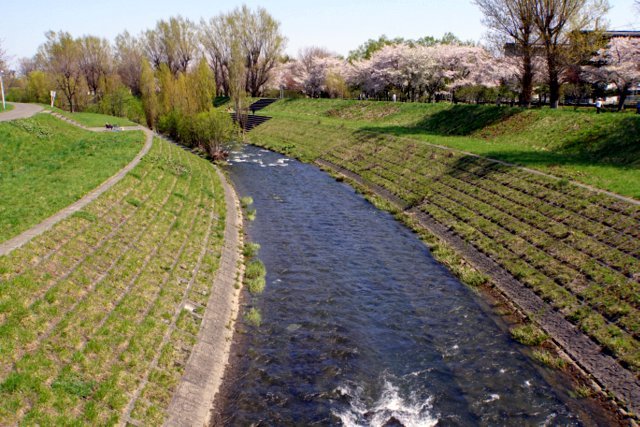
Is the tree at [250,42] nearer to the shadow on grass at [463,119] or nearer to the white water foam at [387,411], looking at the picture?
the shadow on grass at [463,119]

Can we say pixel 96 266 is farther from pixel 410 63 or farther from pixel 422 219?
pixel 410 63

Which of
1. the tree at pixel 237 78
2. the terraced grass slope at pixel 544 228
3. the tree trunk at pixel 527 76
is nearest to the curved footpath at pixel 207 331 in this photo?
the terraced grass slope at pixel 544 228

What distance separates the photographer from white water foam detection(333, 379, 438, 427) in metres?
13.1

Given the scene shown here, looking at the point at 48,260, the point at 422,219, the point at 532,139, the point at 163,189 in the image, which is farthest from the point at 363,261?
the point at 532,139

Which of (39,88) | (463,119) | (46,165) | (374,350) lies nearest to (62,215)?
(46,165)

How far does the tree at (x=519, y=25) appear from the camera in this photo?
4428 cm

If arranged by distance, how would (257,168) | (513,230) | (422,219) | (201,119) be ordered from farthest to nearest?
1. (201,119)
2. (257,168)
3. (422,219)
4. (513,230)

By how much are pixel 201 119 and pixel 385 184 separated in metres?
26.0

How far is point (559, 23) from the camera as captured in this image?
42.5 meters

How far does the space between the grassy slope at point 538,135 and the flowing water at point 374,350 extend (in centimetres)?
1179

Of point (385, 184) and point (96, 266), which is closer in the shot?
point (96, 266)

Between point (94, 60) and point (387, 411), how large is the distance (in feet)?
323

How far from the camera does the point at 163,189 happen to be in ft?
91.2

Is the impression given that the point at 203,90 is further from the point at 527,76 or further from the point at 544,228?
the point at 544,228
